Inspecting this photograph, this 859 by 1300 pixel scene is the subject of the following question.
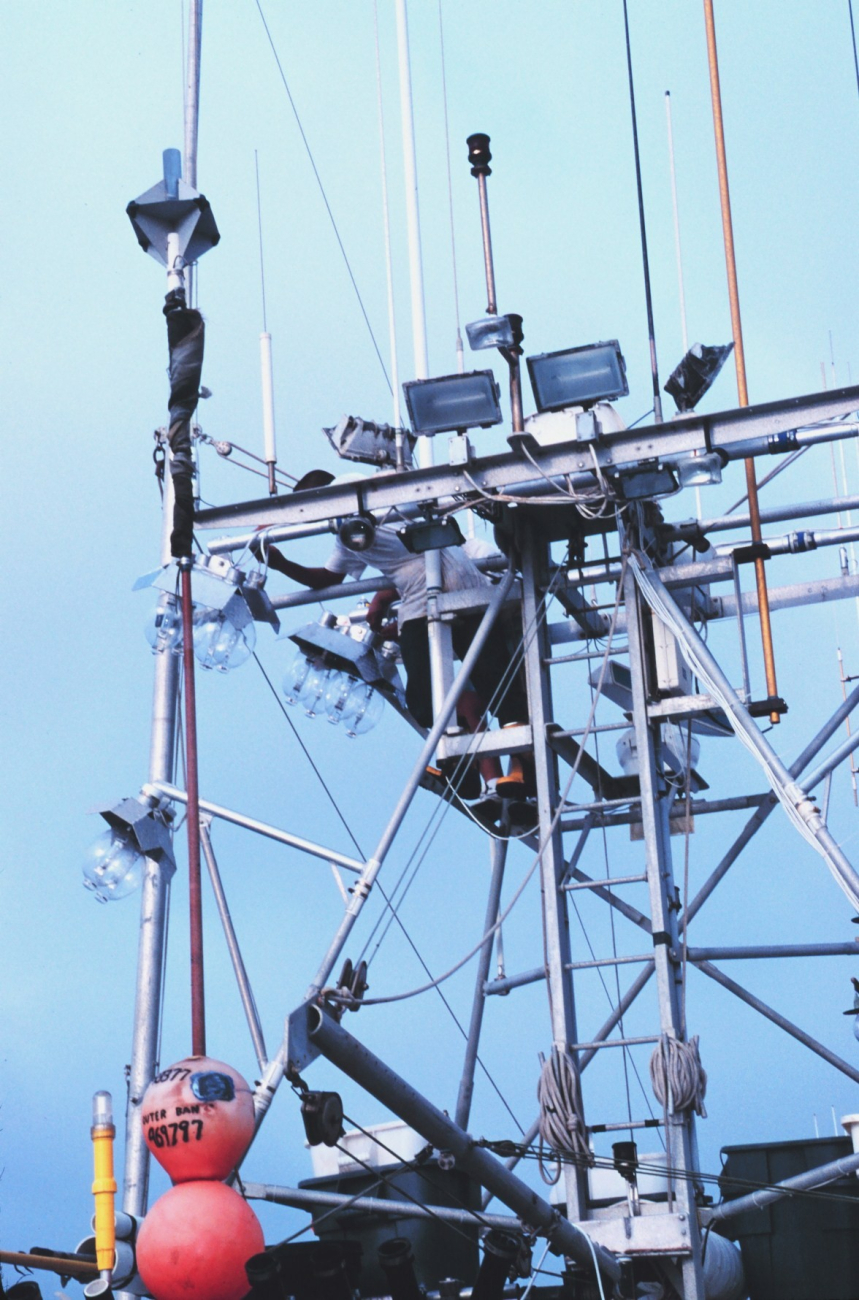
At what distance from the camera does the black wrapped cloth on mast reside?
13.5 metres

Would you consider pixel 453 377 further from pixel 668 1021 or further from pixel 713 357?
pixel 668 1021

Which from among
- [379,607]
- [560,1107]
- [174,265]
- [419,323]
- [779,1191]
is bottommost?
[779,1191]

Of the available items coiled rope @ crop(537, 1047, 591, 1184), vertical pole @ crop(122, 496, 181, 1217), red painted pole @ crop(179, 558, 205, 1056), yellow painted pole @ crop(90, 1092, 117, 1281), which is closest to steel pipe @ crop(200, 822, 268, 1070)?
vertical pole @ crop(122, 496, 181, 1217)

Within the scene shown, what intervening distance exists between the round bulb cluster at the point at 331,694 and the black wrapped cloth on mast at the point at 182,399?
14.9 feet

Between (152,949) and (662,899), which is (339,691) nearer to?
(152,949)

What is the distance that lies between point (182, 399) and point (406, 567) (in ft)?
15.0

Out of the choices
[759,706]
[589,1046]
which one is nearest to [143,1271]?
[589,1046]

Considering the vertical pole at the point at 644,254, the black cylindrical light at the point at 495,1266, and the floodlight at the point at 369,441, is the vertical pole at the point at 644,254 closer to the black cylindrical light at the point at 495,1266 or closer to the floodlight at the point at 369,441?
the floodlight at the point at 369,441

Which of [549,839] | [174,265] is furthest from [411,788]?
[174,265]

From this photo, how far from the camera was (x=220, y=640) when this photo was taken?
16984mm

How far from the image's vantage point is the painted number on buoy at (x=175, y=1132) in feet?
34.1

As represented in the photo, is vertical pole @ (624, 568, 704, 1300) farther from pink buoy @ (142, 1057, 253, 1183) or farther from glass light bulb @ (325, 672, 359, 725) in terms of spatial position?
pink buoy @ (142, 1057, 253, 1183)

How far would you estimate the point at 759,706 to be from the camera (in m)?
15.9

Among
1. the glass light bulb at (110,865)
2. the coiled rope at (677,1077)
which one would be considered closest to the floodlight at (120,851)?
the glass light bulb at (110,865)
